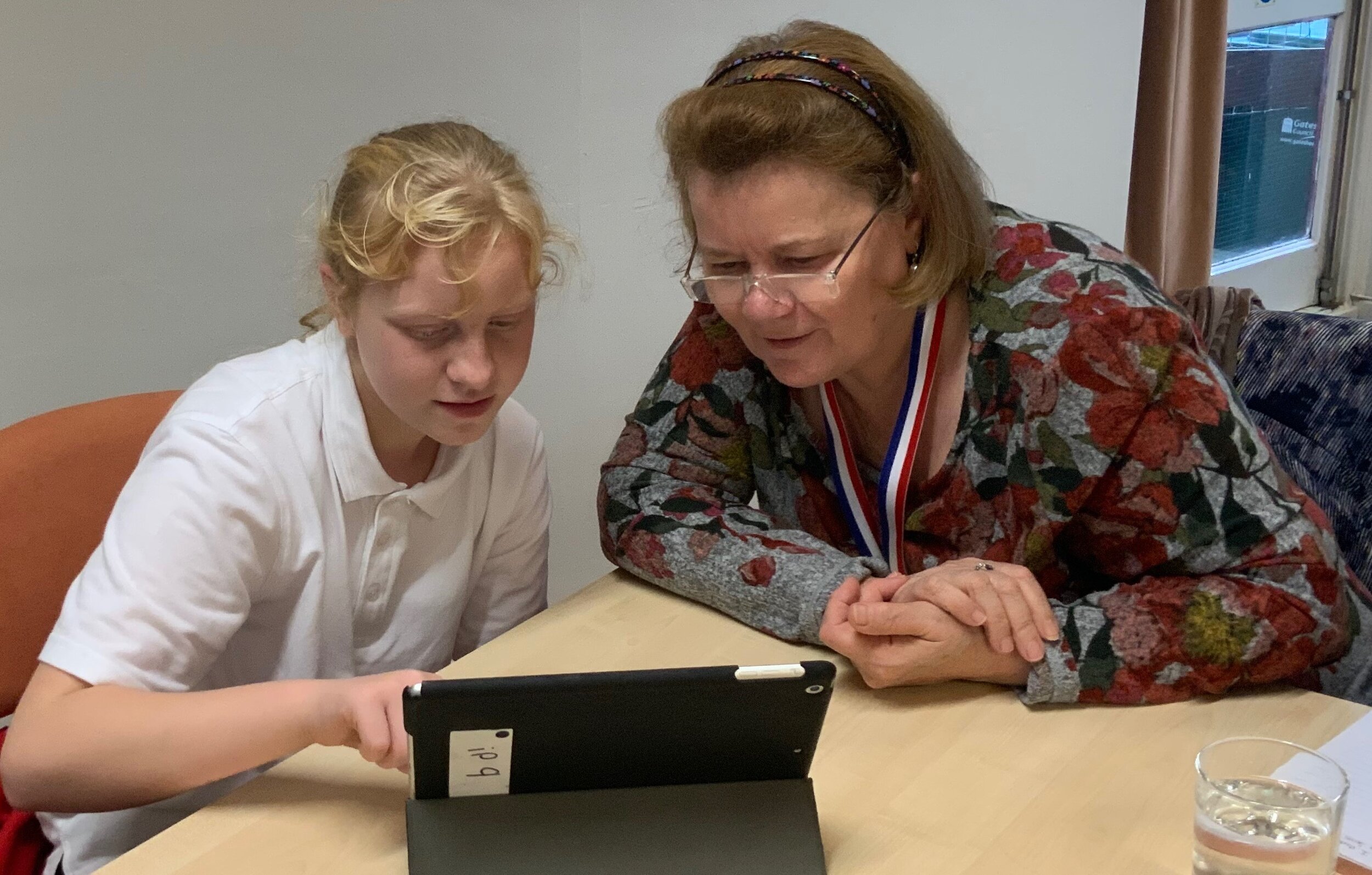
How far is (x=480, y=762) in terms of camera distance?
893 millimetres

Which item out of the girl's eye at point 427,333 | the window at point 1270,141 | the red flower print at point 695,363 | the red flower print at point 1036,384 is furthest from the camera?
the window at point 1270,141

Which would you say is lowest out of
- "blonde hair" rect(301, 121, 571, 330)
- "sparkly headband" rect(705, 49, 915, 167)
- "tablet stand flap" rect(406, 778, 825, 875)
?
"tablet stand flap" rect(406, 778, 825, 875)

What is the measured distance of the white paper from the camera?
36.3 inches

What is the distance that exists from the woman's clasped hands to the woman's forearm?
1.63 feet

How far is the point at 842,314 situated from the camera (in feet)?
4.34

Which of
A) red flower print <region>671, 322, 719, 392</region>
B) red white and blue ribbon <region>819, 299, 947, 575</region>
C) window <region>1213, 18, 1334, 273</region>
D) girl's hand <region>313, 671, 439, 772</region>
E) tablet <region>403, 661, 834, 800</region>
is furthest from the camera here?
window <region>1213, 18, 1334, 273</region>

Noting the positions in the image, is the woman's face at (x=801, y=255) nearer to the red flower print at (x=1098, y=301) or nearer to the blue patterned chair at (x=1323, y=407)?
the red flower print at (x=1098, y=301)

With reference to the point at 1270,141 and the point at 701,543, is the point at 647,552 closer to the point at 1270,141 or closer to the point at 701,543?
the point at 701,543

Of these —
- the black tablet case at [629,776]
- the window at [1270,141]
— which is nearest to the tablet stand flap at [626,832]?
the black tablet case at [629,776]

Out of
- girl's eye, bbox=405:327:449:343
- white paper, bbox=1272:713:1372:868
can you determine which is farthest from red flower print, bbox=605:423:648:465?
white paper, bbox=1272:713:1372:868

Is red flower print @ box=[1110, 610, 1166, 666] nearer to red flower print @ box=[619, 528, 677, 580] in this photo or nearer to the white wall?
red flower print @ box=[619, 528, 677, 580]

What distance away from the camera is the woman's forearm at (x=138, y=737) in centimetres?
99

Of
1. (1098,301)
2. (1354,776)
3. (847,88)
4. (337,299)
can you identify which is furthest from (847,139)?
(1354,776)

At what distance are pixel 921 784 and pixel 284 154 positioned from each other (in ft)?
4.40
